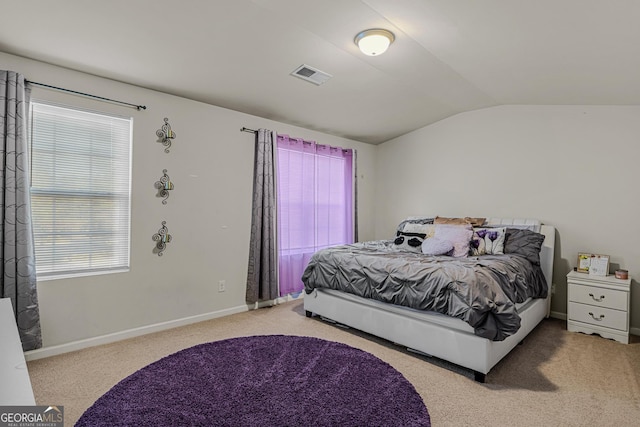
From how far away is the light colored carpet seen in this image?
1929 millimetres

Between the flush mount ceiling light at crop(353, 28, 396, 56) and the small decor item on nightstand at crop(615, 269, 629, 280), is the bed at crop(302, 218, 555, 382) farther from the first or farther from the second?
the flush mount ceiling light at crop(353, 28, 396, 56)

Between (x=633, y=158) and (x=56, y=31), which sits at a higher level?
(x=56, y=31)

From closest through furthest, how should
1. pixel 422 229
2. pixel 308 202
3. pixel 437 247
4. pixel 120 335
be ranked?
pixel 120 335
pixel 437 247
pixel 422 229
pixel 308 202

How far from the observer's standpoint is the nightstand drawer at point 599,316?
117 inches

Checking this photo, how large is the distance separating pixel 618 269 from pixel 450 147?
224 cm

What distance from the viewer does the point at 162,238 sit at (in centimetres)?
317

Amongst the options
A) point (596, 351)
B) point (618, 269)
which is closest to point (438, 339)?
point (596, 351)

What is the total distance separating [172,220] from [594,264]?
13.4 feet

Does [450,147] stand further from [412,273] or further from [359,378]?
[359,378]

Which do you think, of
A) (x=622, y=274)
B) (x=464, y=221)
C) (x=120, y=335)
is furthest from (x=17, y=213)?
(x=622, y=274)

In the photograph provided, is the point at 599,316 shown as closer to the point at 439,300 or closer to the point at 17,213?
the point at 439,300

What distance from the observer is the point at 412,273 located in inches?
104

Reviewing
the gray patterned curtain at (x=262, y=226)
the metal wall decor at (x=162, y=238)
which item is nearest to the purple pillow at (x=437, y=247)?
the gray patterned curtain at (x=262, y=226)

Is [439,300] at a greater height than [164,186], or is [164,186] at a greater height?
[164,186]
